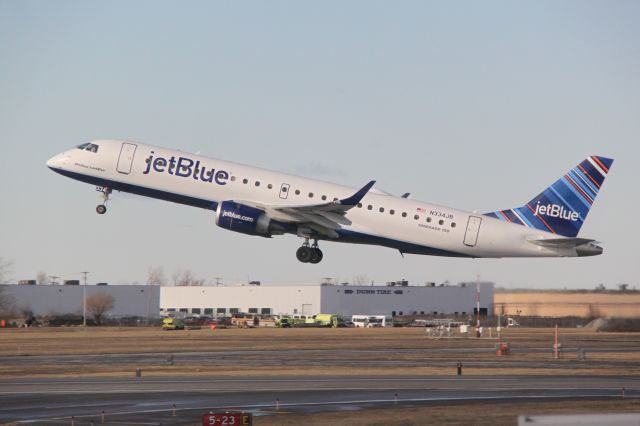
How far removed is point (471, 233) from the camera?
213 feet

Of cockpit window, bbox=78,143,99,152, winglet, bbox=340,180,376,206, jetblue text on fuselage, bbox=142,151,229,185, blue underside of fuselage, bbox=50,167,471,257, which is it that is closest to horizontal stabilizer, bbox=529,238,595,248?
blue underside of fuselage, bbox=50,167,471,257

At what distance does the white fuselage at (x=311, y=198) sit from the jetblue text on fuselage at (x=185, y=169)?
63mm

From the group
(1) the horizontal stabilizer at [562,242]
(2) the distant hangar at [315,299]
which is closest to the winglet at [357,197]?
(1) the horizontal stabilizer at [562,242]

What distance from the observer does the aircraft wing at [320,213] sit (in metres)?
61.2

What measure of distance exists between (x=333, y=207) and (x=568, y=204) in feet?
52.8

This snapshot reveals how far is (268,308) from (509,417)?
152 metres

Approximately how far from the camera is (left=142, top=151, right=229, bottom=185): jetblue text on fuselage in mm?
63625

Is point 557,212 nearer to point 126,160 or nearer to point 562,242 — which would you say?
point 562,242

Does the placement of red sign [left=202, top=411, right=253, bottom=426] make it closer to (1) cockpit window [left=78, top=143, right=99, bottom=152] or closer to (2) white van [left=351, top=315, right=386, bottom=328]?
(1) cockpit window [left=78, top=143, right=99, bottom=152]

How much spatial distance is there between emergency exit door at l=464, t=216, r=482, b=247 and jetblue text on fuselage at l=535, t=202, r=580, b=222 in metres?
4.50

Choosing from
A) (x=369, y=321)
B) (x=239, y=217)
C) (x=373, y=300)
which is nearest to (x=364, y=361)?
(x=239, y=217)

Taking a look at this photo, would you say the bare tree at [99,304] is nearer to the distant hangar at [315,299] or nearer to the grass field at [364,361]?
the distant hangar at [315,299]

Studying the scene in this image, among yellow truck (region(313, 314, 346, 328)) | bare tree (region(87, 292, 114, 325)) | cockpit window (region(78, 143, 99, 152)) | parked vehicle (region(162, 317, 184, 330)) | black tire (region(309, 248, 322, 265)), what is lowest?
parked vehicle (region(162, 317, 184, 330))

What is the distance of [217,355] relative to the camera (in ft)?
221
